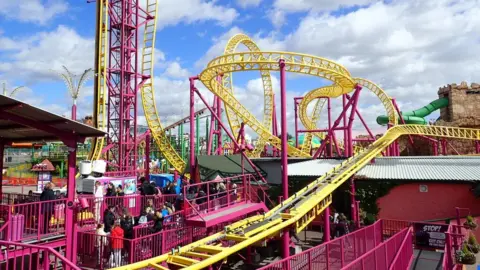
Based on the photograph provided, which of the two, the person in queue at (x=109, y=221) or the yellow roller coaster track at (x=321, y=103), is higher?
the yellow roller coaster track at (x=321, y=103)

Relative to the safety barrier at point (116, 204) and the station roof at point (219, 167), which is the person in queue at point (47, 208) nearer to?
the safety barrier at point (116, 204)

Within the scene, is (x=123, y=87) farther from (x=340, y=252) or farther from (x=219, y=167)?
(x=340, y=252)

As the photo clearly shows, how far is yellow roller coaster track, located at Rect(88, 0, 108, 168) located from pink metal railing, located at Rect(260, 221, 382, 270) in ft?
62.8

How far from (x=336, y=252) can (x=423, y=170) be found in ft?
32.8

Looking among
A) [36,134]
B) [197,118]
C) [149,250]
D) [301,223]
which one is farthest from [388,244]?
[197,118]

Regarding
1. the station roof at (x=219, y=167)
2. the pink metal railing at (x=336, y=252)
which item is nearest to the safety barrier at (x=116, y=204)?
the pink metal railing at (x=336, y=252)

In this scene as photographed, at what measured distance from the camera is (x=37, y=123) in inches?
305

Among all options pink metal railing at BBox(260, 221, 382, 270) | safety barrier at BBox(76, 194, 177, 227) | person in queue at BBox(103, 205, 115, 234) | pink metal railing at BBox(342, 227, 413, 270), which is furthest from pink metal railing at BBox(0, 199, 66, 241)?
pink metal railing at BBox(342, 227, 413, 270)

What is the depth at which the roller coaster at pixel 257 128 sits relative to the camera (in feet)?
24.8

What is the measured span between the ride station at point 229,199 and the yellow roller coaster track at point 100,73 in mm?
90

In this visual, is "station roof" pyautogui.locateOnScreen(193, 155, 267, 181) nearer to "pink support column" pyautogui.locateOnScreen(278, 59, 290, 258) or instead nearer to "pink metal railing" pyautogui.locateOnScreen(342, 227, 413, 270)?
"pink support column" pyautogui.locateOnScreen(278, 59, 290, 258)

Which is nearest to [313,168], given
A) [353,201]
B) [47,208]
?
[353,201]

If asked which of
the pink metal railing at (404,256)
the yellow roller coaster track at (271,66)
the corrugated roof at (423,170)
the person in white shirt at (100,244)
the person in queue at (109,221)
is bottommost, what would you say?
the pink metal railing at (404,256)

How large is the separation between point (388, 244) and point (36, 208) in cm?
805
